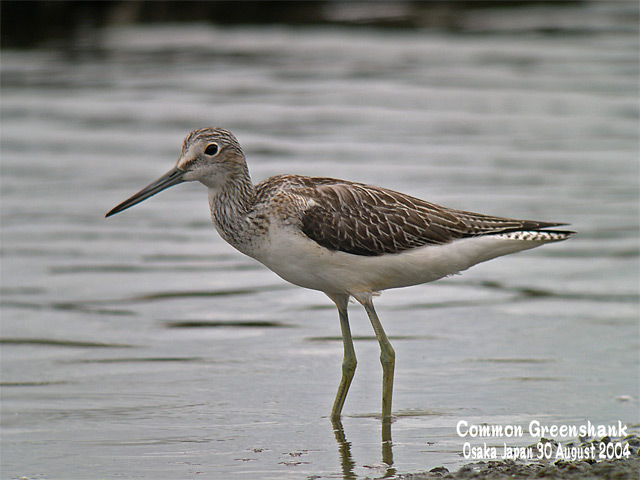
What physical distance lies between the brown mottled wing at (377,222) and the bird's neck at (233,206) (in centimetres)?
48

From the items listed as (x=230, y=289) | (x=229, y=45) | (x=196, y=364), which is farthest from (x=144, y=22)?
(x=196, y=364)

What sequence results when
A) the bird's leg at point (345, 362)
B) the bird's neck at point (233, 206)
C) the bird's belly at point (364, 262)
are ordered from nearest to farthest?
the bird's belly at point (364, 262) → the bird's neck at point (233, 206) → the bird's leg at point (345, 362)

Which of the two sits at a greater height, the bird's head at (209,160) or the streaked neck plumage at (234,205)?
the bird's head at (209,160)

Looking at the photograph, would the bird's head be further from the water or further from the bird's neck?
the water

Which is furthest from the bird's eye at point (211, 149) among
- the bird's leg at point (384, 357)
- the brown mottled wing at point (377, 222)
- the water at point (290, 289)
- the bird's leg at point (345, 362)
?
the water at point (290, 289)

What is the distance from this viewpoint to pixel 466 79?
25094 millimetres

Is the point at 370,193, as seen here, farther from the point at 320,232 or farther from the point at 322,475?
the point at 322,475

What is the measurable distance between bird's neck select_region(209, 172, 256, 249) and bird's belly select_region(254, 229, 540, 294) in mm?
251

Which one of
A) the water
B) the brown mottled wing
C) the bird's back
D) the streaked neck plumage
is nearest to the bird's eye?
the streaked neck plumage

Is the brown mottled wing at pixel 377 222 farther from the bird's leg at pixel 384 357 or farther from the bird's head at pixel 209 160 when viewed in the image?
the bird's head at pixel 209 160

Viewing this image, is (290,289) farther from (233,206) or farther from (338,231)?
(338,231)

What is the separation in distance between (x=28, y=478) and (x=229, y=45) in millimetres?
24887

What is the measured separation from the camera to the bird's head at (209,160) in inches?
330

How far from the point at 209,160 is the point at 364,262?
1.45 meters
